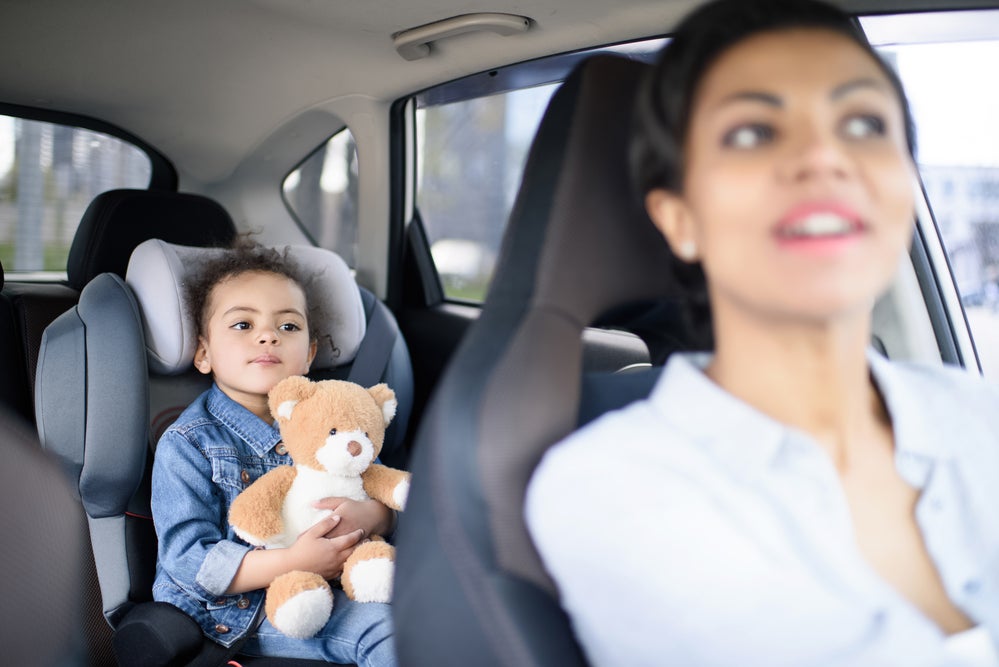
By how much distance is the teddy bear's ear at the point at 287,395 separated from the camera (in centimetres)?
176

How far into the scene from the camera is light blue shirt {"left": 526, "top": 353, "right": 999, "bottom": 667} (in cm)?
77

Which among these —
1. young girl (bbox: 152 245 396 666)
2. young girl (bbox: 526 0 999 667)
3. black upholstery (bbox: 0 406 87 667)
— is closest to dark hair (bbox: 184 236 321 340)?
young girl (bbox: 152 245 396 666)

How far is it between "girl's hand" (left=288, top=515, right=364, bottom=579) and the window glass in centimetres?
167

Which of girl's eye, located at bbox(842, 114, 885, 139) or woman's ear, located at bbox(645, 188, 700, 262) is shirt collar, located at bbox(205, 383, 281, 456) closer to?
woman's ear, located at bbox(645, 188, 700, 262)

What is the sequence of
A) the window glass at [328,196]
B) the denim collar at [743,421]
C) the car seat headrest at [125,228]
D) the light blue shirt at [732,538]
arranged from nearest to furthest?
the light blue shirt at [732,538] → the denim collar at [743,421] → the car seat headrest at [125,228] → the window glass at [328,196]

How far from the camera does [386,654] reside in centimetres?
159

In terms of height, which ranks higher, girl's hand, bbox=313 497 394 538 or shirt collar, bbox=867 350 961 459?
→ shirt collar, bbox=867 350 961 459

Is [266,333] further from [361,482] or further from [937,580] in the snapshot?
[937,580]

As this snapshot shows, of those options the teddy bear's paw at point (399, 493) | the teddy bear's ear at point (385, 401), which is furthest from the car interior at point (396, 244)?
the teddy bear's paw at point (399, 493)

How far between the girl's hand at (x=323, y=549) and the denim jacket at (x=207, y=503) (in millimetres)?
105

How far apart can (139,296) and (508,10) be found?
1.06 metres

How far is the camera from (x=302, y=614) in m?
1.57

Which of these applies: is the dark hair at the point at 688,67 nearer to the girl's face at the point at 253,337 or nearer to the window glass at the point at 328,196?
the girl's face at the point at 253,337

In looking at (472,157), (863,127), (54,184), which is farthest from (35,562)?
(54,184)
